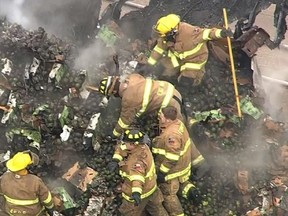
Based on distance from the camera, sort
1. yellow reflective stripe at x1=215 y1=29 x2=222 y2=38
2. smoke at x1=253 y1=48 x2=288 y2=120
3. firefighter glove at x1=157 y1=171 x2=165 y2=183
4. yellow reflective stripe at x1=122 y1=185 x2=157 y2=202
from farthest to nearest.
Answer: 1. smoke at x1=253 y1=48 x2=288 y2=120
2. yellow reflective stripe at x1=215 y1=29 x2=222 y2=38
3. firefighter glove at x1=157 y1=171 x2=165 y2=183
4. yellow reflective stripe at x1=122 y1=185 x2=157 y2=202

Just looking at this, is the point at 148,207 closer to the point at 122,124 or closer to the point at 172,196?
the point at 172,196

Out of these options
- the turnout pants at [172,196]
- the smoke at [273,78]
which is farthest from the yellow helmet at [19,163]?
the smoke at [273,78]

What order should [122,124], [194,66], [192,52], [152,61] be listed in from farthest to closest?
[152,61]
[194,66]
[192,52]
[122,124]

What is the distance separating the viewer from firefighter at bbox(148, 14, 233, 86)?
9.67m

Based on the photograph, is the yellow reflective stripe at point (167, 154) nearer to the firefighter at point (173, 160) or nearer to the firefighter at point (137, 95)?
the firefighter at point (173, 160)

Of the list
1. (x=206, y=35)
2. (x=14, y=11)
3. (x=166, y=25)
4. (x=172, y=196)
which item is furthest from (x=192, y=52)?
(x=14, y=11)

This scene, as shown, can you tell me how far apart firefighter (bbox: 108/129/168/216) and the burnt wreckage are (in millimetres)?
684

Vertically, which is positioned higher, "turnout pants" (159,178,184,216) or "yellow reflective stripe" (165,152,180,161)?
"yellow reflective stripe" (165,152,180,161)

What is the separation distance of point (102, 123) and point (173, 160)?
201 cm

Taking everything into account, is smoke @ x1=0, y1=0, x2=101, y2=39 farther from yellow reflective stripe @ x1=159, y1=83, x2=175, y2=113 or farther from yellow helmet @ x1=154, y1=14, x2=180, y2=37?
yellow reflective stripe @ x1=159, y1=83, x2=175, y2=113

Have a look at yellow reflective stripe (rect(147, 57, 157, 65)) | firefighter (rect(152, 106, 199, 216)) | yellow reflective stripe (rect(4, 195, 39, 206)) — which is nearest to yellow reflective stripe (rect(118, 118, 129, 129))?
firefighter (rect(152, 106, 199, 216))

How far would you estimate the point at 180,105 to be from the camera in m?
9.26

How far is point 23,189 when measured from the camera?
7758 mm

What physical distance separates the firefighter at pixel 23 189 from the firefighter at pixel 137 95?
1.83 meters
